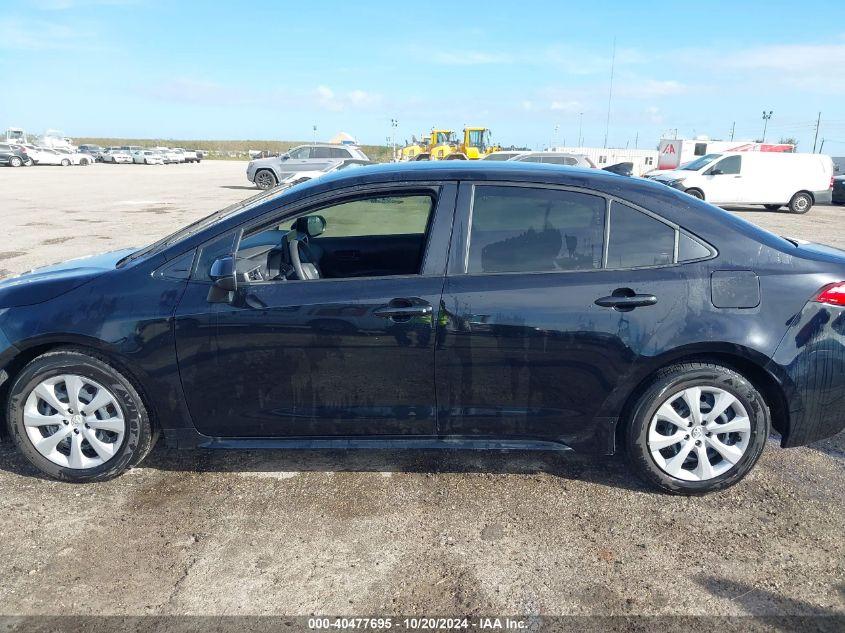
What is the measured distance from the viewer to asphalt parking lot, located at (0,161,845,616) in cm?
251

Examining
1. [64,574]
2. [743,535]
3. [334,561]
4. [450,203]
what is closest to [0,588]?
[64,574]

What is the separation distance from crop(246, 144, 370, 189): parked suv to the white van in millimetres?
11631

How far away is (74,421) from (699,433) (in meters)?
3.24

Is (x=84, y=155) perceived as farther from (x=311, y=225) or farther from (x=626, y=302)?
(x=626, y=302)

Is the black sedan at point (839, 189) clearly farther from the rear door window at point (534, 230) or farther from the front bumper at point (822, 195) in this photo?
the rear door window at point (534, 230)

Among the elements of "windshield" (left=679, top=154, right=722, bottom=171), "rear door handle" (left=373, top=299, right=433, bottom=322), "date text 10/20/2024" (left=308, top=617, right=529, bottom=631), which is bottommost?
"date text 10/20/2024" (left=308, top=617, right=529, bottom=631)

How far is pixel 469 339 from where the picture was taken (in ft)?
9.98

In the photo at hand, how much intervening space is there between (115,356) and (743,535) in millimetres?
3192

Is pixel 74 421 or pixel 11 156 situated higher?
pixel 11 156

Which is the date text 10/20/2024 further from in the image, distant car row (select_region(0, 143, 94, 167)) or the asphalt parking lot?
distant car row (select_region(0, 143, 94, 167))

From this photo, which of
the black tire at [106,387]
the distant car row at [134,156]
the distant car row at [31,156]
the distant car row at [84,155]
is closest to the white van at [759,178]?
the black tire at [106,387]

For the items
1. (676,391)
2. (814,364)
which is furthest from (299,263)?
(814,364)

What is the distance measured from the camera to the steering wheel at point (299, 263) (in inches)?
131

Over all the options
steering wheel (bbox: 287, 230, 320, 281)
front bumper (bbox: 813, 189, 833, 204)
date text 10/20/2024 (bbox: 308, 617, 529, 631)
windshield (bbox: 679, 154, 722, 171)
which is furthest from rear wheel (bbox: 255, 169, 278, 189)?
date text 10/20/2024 (bbox: 308, 617, 529, 631)
